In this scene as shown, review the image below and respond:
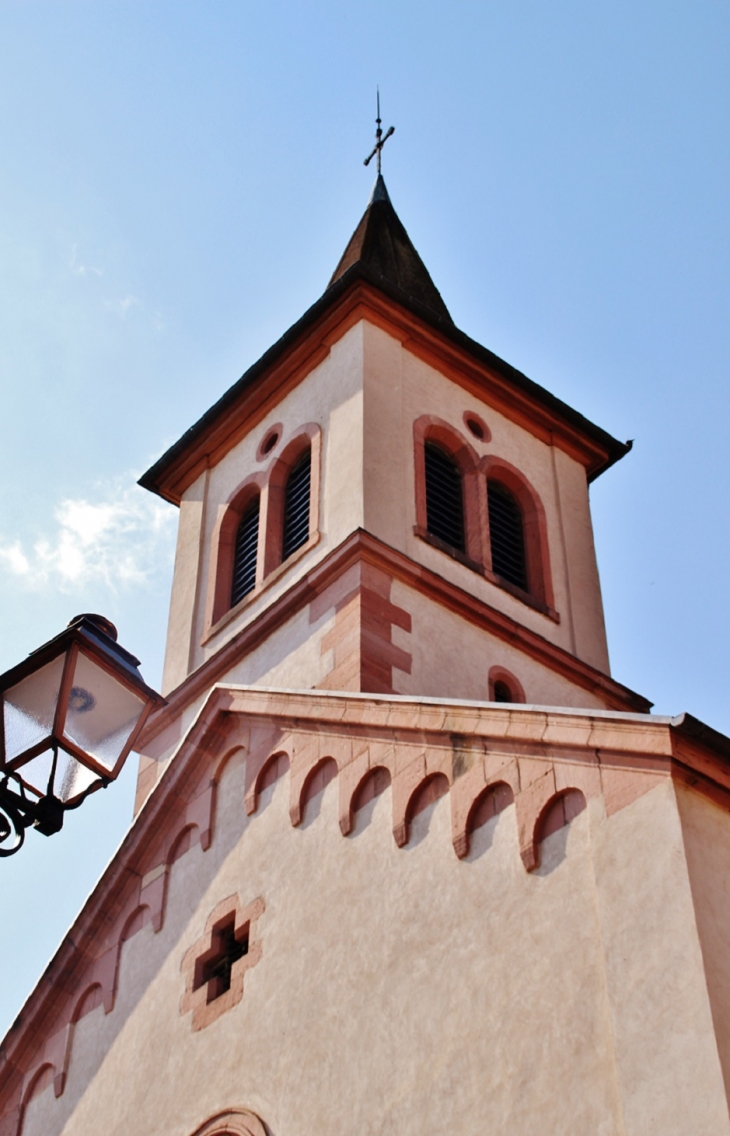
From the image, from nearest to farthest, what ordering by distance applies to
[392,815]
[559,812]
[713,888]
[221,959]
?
[713,888] < [559,812] < [392,815] < [221,959]

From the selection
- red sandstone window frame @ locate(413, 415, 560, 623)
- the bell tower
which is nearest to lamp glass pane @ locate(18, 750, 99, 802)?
the bell tower

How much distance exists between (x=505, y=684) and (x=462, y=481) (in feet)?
11.7

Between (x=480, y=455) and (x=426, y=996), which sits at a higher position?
(x=480, y=455)

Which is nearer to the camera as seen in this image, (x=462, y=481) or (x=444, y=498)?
(x=444, y=498)

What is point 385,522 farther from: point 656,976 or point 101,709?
point 101,709

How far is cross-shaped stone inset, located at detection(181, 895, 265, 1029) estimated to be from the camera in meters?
13.2

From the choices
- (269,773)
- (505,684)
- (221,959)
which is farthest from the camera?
(505,684)

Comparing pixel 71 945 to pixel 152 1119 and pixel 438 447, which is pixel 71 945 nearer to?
pixel 152 1119

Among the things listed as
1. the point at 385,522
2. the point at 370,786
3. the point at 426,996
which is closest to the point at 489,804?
the point at 426,996

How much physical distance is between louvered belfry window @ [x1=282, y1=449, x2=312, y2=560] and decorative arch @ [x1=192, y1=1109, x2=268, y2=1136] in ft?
28.0

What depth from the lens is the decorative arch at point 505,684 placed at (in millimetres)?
18141

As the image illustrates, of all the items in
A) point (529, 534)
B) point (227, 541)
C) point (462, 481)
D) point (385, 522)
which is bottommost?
point (385, 522)

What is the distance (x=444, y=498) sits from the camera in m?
20.6

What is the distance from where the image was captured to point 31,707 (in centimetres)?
818
